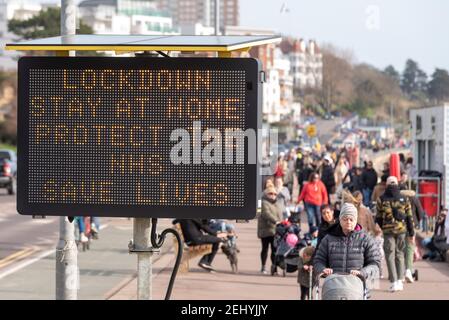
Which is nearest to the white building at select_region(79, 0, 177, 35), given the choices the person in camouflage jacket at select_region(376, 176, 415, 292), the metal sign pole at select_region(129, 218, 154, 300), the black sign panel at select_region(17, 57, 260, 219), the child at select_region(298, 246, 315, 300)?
the person in camouflage jacket at select_region(376, 176, 415, 292)

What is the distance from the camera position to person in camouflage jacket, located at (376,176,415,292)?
17766mm

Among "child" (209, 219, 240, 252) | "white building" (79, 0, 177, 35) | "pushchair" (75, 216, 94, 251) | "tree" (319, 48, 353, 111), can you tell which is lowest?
"pushchair" (75, 216, 94, 251)

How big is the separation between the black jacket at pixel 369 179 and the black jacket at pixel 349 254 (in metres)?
21.9

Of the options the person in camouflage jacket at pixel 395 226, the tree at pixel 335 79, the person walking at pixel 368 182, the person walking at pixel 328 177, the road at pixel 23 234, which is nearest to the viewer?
the person in camouflage jacket at pixel 395 226

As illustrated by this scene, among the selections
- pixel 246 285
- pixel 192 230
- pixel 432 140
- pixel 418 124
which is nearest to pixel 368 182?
pixel 432 140

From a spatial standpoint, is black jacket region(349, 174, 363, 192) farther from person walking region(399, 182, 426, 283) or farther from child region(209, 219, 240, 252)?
person walking region(399, 182, 426, 283)

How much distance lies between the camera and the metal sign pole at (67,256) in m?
12.9

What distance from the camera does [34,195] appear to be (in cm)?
798

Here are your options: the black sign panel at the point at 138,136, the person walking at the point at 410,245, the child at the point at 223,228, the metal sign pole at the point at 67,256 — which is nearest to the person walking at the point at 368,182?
the child at the point at 223,228

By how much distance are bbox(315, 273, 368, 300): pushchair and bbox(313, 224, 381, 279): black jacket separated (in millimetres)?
571

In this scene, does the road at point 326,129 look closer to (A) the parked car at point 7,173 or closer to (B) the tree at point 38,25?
(B) the tree at point 38,25

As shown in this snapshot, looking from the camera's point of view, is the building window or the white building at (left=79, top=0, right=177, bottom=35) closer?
the building window

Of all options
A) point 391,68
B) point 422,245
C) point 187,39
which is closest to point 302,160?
point 422,245
